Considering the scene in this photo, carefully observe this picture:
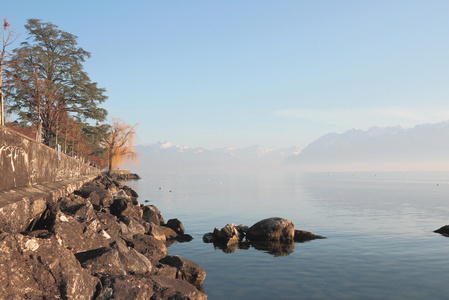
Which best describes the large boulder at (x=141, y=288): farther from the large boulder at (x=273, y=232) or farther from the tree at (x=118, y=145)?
the tree at (x=118, y=145)

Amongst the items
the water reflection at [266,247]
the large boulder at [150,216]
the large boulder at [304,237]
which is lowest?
the water reflection at [266,247]

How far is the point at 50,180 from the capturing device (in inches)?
583

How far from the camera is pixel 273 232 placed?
675 inches

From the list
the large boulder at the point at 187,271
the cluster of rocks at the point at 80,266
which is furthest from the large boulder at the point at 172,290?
the large boulder at the point at 187,271

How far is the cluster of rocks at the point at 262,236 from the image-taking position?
16.4 metres

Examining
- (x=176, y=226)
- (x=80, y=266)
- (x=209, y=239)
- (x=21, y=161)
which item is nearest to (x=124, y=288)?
(x=80, y=266)

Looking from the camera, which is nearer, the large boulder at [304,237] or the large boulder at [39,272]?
the large boulder at [39,272]

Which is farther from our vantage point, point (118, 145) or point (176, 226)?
point (118, 145)

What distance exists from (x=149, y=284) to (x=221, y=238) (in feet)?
33.8

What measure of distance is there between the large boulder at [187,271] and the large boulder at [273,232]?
712 centimetres

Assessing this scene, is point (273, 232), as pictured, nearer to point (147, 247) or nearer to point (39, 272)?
point (147, 247)

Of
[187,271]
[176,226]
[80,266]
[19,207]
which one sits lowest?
[176,226]

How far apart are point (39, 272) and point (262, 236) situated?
1244cm

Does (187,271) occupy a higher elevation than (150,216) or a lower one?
lower
